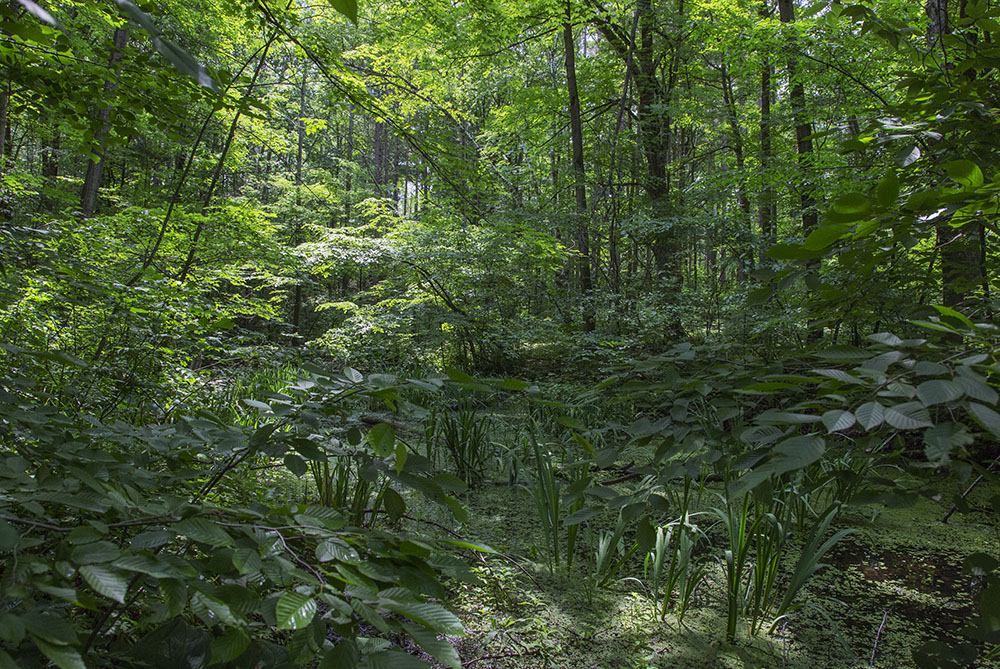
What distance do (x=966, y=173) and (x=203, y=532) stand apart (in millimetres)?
1151

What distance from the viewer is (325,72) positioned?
77.3 inches

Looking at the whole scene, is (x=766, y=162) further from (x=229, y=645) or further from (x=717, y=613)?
(x=229, y=645)

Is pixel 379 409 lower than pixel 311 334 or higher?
Result: lower

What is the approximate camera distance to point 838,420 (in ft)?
1.73

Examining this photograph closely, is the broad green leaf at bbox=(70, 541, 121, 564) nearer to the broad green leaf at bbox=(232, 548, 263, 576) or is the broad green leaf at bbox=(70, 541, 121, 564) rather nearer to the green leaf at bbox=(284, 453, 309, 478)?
the broad green leaf at bbox=(232, 548, 263, 576)

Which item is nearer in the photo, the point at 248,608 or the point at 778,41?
the point at 248,608

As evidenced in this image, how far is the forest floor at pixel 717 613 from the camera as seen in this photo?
1.32 metres

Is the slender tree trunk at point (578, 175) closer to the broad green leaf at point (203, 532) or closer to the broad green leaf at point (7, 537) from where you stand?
the broad green leaf at point (203, 532)

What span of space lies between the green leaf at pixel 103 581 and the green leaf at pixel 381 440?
299 millimetres

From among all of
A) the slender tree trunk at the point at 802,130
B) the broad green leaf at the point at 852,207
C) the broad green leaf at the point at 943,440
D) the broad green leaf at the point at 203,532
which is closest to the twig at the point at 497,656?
the broad green leaf at the point at 203,532

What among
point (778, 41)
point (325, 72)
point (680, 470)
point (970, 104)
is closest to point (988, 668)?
point (680, 470)

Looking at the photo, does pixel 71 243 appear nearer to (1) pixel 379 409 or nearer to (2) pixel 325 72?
(2) pixel 325 72

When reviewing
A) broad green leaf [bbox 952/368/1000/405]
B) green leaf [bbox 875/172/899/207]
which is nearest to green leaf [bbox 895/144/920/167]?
green leaf [bbox 875/172/899/207]

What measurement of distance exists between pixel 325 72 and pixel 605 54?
20.4 ft
